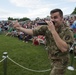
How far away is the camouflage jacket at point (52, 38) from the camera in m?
3.13

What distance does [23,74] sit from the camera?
652 cm

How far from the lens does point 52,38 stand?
3.32 meters

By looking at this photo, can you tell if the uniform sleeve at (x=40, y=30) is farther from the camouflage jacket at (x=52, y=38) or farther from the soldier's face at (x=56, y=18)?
the soldier's face at (x=56, y=18)

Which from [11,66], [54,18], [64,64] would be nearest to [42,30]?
[54,18]

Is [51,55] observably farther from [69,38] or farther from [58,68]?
[69,38]

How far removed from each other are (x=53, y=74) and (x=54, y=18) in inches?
38.3

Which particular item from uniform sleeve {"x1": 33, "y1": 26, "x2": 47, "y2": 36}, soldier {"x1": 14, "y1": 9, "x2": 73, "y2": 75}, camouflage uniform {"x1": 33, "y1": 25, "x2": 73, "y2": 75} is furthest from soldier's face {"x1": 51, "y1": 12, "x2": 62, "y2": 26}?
uniform sleeve {"x1": 33, "y1": 26, "x2": 47, "y2": 36}

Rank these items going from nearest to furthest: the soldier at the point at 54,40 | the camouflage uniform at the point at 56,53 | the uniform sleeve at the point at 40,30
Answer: the soldier at the point at 54,40, the camouflage uniform at the point at 56,53, the uniform sleeve at the point at 40,30

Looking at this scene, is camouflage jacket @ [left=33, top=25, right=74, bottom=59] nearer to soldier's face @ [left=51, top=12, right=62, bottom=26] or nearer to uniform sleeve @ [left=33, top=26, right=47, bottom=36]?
uniform sleeve @ [left=33, top=26, right=47, bottom=36]

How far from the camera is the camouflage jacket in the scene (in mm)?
3133

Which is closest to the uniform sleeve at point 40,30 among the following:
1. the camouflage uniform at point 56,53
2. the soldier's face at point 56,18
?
the camouflage uniform at point 56,53

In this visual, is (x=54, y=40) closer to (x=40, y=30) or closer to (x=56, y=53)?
(x=56, y=53)

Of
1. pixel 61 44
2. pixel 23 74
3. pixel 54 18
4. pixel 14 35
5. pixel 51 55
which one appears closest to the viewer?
pixel 61 44

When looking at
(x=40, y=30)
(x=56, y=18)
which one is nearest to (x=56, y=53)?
(x=40, y=30)
